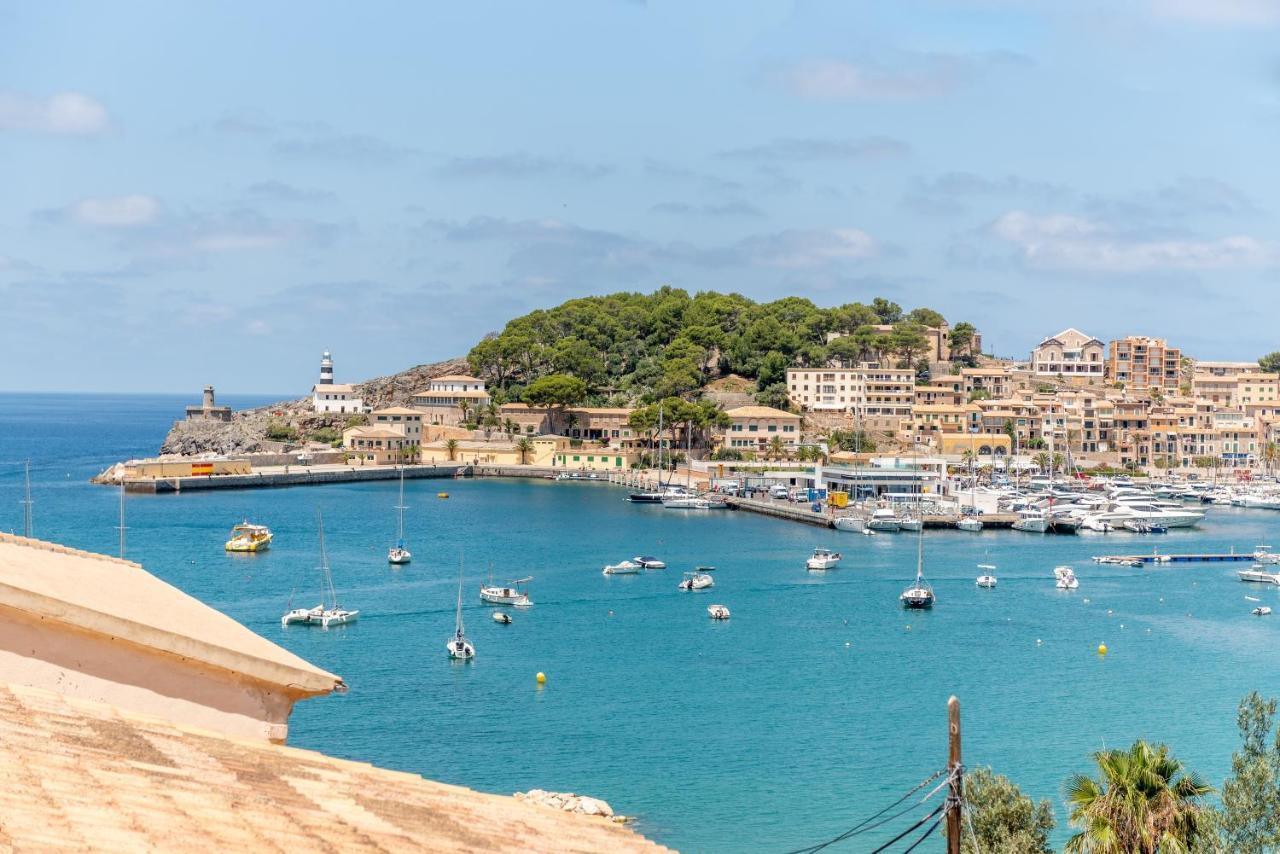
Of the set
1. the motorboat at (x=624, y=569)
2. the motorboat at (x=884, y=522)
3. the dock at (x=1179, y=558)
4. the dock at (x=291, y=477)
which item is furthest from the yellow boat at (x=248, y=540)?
the dock at (x=1179, y=558)

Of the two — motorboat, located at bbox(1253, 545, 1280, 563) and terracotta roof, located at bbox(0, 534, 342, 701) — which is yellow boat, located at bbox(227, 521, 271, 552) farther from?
terracotta roof, located at bbox(0, 534, 342, 701)

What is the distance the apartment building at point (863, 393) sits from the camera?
100 meters

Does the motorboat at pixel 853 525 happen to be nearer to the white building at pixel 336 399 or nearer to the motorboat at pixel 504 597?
the motorboat at pixel 504 597

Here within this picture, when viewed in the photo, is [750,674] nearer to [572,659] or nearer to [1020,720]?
[572,659]

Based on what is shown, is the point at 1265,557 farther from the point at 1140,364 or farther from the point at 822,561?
the point at 1140,364

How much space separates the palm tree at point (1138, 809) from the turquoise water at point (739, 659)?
8.78 metres

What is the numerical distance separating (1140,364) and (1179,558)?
71.1 m

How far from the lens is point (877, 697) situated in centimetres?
3209

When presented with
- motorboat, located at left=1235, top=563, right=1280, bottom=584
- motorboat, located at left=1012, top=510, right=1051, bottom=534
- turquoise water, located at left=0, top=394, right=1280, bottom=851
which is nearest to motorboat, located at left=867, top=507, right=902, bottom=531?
turquoise water, located at left=0, top=394, right=1280, bottom=851

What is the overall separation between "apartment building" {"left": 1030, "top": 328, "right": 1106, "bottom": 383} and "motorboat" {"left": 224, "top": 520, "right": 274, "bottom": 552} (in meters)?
83.0

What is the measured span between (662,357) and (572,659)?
75.7 m

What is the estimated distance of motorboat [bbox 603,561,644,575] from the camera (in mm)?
50938

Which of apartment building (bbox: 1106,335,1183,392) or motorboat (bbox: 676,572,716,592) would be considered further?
apartment building (bbox: 1106,335,1183,392)

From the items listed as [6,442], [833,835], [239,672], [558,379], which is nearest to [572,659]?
[833,835]
